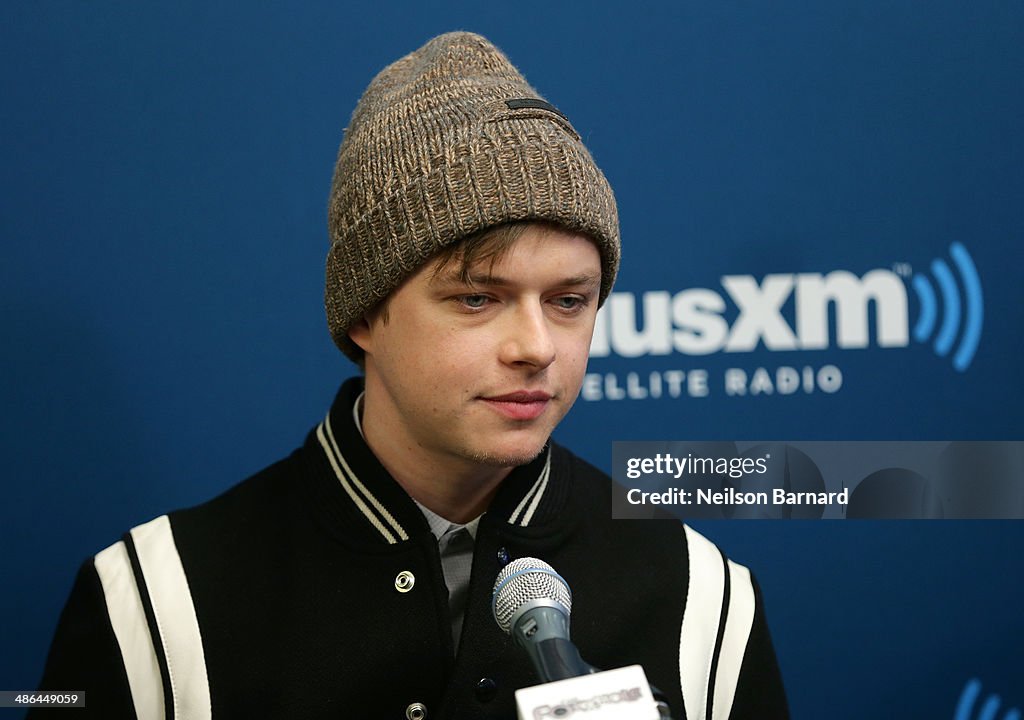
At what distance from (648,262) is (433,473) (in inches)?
21.0

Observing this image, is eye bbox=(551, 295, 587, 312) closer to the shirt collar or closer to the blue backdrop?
the shirt collar

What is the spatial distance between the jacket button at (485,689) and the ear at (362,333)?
0.36m

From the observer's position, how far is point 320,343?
1658mm

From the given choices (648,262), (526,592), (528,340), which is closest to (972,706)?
(648,262)

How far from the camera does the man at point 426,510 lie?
3.79 ft

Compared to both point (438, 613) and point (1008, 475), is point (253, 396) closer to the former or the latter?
point (438, 613)

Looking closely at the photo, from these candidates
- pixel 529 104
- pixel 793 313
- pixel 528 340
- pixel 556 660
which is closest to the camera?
pixel 556 660

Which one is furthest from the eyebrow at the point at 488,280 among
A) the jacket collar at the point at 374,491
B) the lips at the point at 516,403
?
the jacket collar at the point at 374,491

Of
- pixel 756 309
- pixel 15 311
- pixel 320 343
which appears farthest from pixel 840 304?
pixel 15 311

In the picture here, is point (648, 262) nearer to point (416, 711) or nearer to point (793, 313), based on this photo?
point (793, 313)

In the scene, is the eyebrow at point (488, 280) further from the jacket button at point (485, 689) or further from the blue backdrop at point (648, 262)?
the blue backdrop at point (648, 262)

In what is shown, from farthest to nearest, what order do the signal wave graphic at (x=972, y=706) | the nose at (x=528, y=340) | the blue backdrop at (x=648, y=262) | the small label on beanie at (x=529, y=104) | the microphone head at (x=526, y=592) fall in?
the signal wave graphic at (x=972, y=706)
the blue backdrop at (x=648, y=262)
the small label on beanie at (x=529, y=104)
the nose at (x=528, y=340)
the microphone head at (x=526, y=592)

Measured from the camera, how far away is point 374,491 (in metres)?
1.28

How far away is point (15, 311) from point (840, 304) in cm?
109
